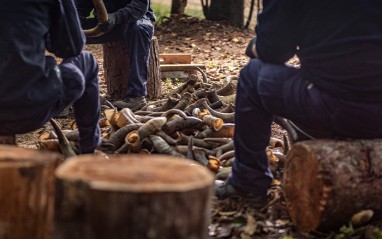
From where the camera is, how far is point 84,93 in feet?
11.4

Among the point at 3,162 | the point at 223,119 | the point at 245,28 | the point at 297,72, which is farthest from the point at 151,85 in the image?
the point at 245,28

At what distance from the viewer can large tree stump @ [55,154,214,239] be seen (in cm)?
155

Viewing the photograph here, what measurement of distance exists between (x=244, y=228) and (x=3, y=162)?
153 cm

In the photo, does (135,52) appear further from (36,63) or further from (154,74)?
(36,63)

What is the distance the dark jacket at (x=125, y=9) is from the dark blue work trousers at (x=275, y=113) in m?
2.97

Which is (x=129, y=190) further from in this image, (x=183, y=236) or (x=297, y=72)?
(x=297, y=72)

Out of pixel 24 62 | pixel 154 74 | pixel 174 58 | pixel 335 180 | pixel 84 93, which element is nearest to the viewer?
pixel 335 180

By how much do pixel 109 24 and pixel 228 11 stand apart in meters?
7.00

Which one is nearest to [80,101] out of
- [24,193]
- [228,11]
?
[24,193]

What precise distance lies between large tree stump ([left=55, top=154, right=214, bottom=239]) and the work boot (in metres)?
3.96

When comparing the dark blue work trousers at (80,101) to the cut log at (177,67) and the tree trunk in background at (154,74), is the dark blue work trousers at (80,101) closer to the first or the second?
the tree trunk in background at (154,74)

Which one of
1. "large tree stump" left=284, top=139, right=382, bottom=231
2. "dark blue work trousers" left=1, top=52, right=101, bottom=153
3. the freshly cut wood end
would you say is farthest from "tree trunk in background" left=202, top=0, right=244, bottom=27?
the freshly cut wood end

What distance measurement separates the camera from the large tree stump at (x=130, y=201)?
1.55 meters

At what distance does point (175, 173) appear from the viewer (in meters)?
1.68
